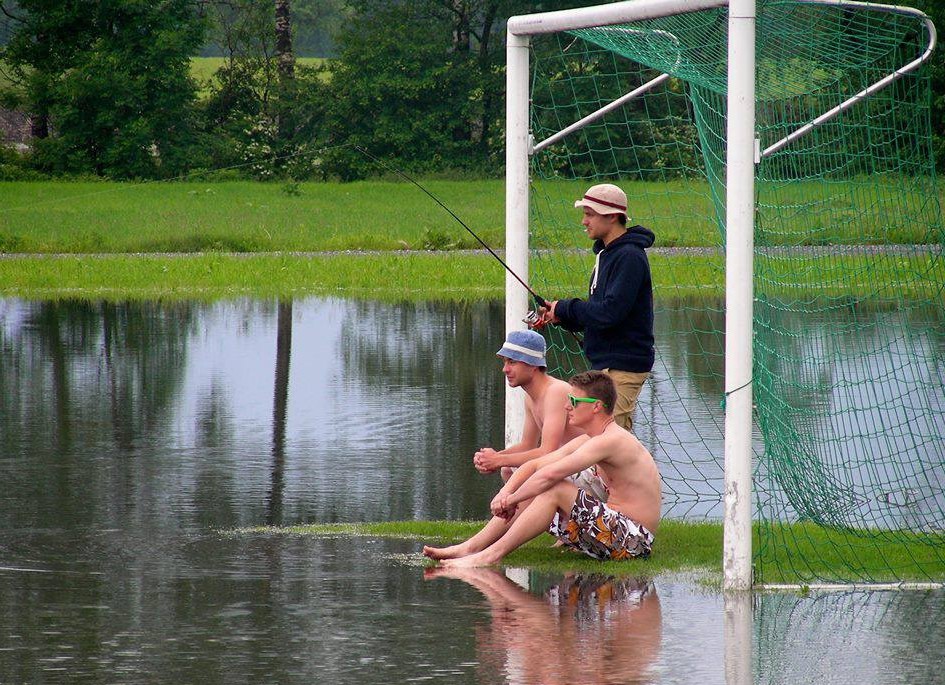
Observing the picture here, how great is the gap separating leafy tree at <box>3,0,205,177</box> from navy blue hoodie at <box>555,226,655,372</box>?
4040cm

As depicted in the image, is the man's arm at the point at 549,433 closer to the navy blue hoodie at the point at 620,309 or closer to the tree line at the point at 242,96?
the navy blue hoodie at the point at 620,309

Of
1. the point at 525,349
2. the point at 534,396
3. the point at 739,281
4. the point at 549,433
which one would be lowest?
the point at 549,433

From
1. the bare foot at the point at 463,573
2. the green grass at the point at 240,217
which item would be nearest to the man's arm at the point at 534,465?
the bare foot at the point at 463,573

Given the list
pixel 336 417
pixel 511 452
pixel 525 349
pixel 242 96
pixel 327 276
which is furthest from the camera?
pixel 242 96

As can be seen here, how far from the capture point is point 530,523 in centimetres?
756

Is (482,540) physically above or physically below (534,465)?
below

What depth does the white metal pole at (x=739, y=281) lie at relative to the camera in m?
7.05

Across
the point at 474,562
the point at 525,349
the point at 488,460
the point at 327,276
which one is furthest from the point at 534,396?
the point at 327,276

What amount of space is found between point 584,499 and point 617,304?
3.19 feet

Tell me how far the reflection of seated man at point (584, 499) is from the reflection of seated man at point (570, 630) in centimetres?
23

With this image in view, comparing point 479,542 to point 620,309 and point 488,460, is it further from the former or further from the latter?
point 620,309

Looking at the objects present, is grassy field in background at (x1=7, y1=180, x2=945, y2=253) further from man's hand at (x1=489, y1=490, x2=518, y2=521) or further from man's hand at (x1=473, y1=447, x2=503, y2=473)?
man's hand at (x1=489, y1=490, x2=518, y2=521)

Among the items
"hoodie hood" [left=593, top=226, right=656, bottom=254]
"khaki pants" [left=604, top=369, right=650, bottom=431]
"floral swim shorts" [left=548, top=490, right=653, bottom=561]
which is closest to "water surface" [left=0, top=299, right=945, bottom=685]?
"floral swim shorts" [left=548, top=490, right=653, bottom=561]

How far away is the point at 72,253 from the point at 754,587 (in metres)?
22.4
